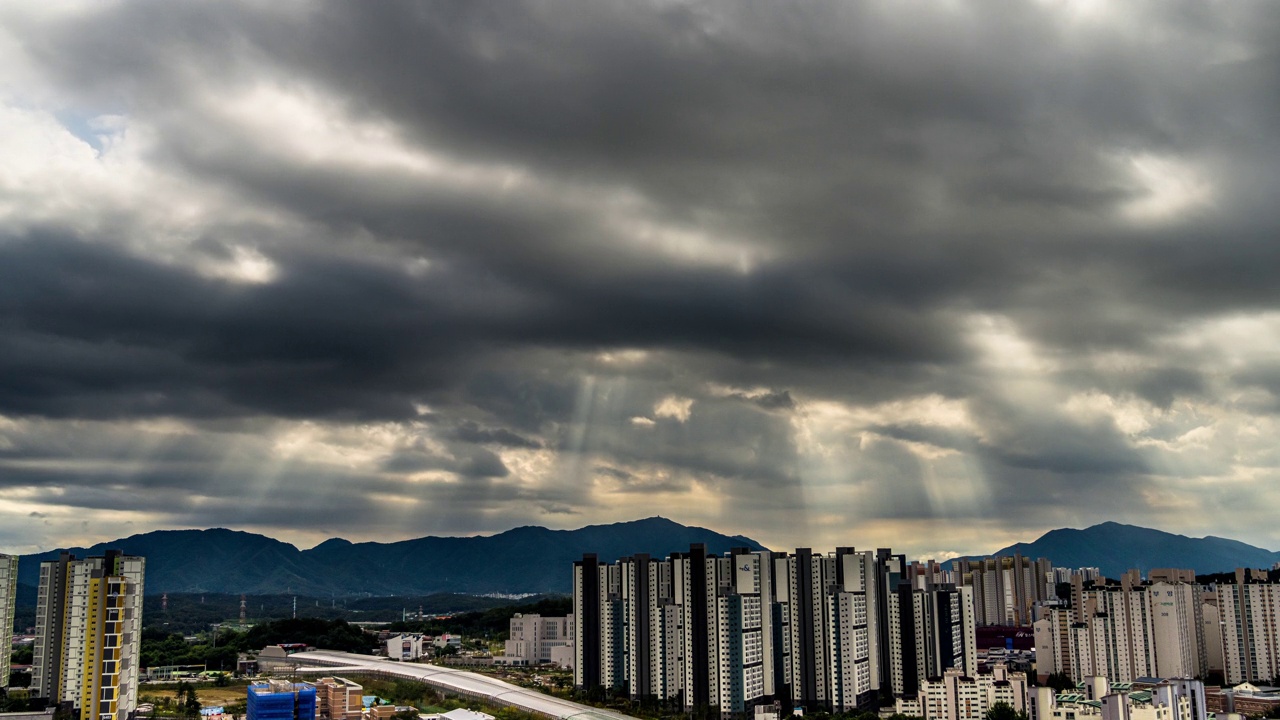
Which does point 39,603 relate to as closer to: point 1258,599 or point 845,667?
point 845,667

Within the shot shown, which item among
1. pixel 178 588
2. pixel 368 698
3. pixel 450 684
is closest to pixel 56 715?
pixel 368 698

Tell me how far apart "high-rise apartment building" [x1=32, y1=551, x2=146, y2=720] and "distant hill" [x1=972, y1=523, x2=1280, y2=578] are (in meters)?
147

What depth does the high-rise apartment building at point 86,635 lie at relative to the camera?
28.4 metres

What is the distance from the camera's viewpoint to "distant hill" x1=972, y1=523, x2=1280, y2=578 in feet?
537

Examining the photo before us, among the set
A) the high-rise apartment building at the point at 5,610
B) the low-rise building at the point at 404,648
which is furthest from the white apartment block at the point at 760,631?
the low-rise building at the point at 404,648

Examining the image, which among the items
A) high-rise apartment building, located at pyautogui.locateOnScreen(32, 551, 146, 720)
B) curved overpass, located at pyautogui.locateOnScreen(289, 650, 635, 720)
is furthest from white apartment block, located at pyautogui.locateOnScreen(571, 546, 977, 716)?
high-rise apartment building, located at pyautogui.locateOnScreen(32, 551, 146, 720)

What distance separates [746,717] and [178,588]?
188080 millimetres

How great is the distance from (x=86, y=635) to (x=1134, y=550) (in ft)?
583

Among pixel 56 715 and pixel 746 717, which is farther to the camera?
pixel 746 717

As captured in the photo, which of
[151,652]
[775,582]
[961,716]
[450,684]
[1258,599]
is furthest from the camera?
[151,652]

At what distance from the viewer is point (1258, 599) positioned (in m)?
34.9

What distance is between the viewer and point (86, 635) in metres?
28.4

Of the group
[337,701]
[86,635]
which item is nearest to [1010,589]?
[337,701]

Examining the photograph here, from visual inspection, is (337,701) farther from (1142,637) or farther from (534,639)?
(1142,637)
